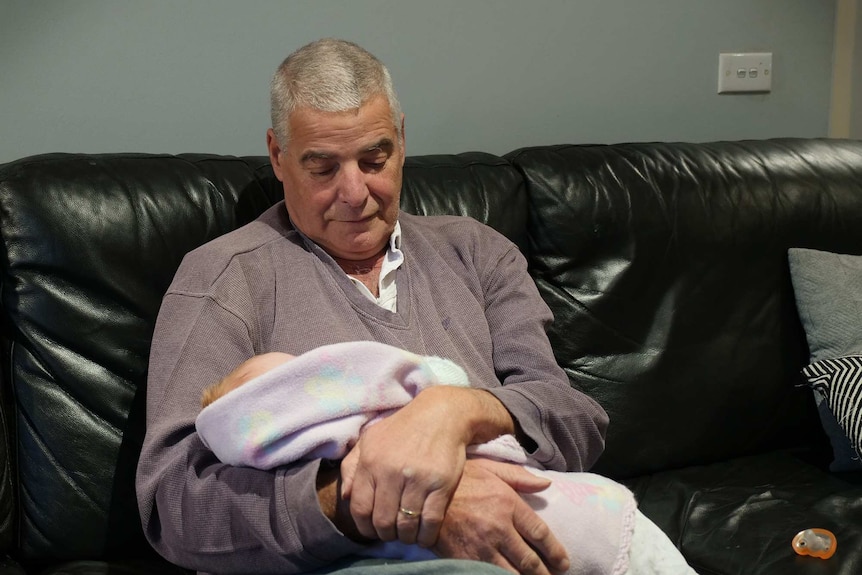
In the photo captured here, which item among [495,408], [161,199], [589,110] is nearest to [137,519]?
[161,199]

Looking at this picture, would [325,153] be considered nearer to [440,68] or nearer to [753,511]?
[440,68]

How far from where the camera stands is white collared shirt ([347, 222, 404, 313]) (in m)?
1.86

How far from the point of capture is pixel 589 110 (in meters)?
2.75

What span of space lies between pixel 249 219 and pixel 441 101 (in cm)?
74

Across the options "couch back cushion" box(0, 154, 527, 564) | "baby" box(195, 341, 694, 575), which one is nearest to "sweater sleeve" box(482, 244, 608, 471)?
"baby" box(195, 341, 694, 575)

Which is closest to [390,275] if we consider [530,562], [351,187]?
[351,187]

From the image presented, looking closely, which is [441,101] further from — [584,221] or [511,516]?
[511,516]

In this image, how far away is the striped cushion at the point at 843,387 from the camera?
2.09 meters

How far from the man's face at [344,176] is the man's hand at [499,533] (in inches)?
23.3

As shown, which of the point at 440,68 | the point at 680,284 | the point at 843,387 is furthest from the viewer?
the point at 440,68

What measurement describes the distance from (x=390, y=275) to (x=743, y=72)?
148 centimetres

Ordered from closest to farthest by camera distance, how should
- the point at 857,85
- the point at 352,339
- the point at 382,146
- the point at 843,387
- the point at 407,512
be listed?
the point at 407,512 → the point at 352,339 → the point at 382,146 → the point at 843,387 → the point at 857,85

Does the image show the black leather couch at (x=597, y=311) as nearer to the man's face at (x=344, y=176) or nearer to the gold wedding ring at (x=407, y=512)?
the man's face at (x=344, y=176)

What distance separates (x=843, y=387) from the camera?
214 cm
